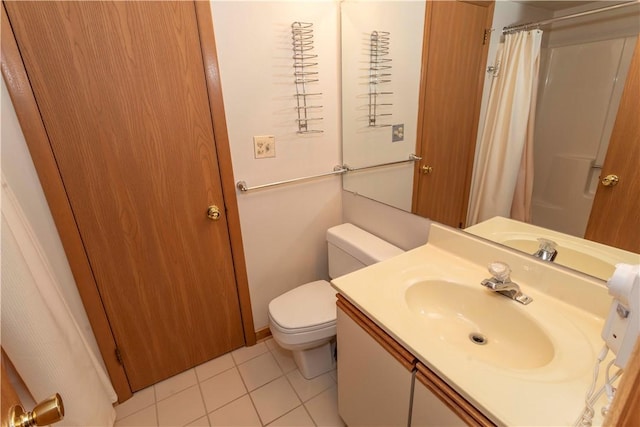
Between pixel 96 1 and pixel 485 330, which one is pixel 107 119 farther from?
pixel 485 330

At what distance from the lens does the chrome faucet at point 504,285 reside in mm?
980

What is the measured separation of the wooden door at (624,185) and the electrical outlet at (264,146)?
1311 mm

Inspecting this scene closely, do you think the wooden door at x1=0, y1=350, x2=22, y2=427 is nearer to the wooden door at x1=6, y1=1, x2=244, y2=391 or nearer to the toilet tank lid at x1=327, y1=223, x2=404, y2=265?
the wooden door at x1=6, y1=1, x2=244, y2=391

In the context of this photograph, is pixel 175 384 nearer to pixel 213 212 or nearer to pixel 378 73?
pixel 213 212

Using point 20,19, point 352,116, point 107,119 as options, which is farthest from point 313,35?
point 20,19

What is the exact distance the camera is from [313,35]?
1.54m

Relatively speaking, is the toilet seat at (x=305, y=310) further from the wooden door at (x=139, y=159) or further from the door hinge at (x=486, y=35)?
the door hinge at (x=486, y=35)

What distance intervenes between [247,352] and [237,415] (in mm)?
402

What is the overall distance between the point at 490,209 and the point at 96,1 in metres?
A: 1.70

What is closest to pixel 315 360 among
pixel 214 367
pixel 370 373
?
pixel 214 367

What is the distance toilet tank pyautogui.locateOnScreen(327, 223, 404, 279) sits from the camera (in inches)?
60.3

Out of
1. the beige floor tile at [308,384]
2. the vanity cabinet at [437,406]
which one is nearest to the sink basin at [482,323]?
the vanity cabinet at [437,406]

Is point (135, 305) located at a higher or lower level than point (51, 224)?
lower

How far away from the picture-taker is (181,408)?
153 cm
